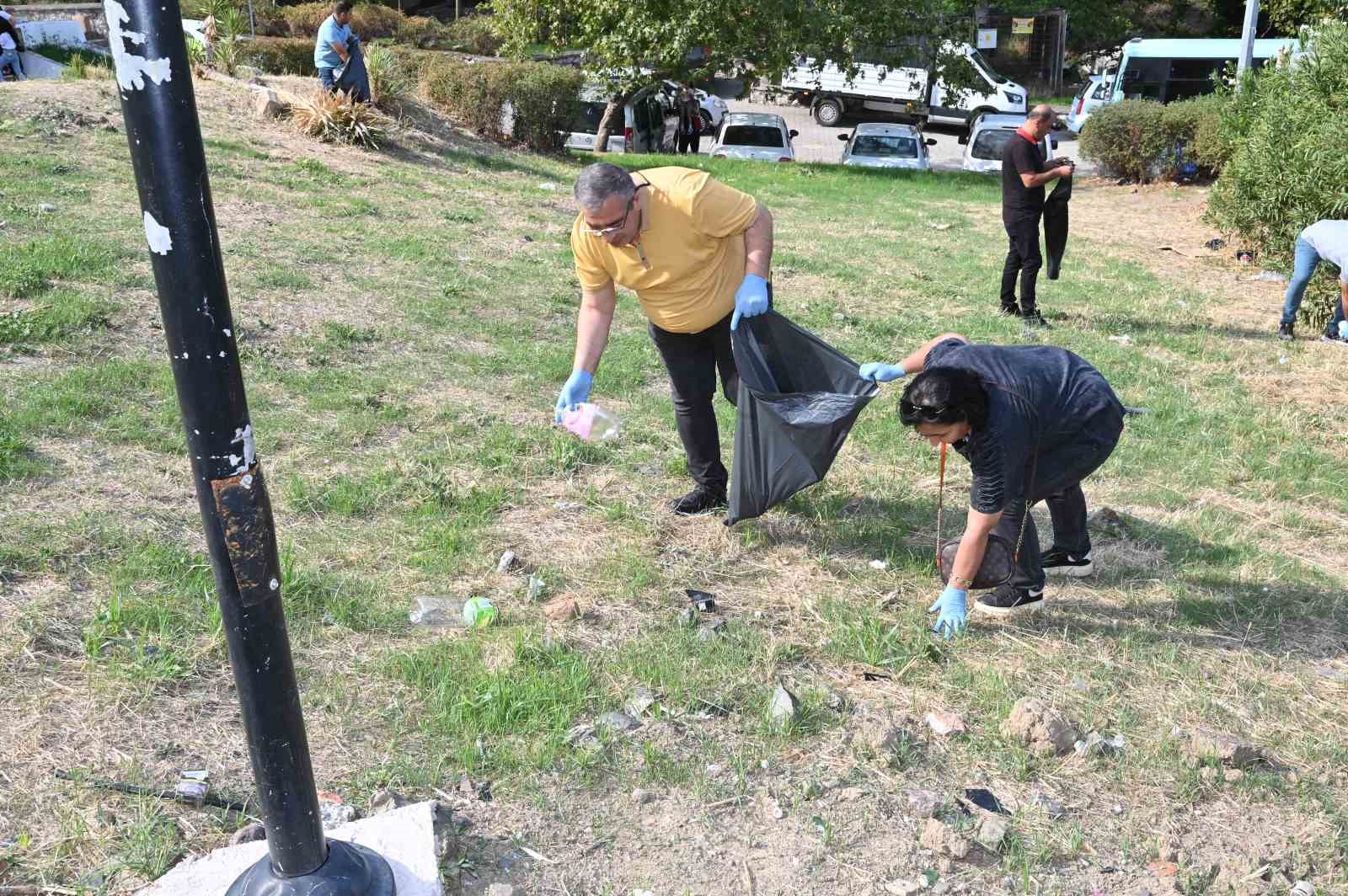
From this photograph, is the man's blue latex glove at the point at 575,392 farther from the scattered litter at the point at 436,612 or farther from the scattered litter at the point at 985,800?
the scattered litter at the point at 985,800

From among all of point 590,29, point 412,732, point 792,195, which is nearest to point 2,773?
point 412,732

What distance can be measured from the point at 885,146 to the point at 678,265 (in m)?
16.7

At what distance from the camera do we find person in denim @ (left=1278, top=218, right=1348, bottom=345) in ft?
25.6

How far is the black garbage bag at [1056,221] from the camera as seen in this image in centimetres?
841

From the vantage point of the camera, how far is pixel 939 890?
9.02 feet

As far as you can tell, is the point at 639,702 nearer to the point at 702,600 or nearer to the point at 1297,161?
the point at 702,600

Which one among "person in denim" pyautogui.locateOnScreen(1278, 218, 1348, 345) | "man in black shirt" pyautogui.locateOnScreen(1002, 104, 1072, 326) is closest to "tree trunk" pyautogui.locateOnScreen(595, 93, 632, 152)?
"man in black shirt" pyautogui.locateOnScreen(1002, 104, 1072, 326)

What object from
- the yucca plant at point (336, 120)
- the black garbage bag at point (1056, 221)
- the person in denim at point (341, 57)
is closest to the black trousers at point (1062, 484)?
the black garbage bag at point (1056, 221)

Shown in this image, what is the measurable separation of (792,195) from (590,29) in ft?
16.9

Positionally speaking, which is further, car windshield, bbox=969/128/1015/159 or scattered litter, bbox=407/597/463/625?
car windshield, bbox=969/128/1015/159

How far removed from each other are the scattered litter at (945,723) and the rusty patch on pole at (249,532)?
2.10m

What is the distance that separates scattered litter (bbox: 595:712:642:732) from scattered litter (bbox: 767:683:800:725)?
41cm

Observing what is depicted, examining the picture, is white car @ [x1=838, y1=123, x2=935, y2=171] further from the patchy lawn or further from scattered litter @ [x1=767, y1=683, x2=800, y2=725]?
scattered litter @ [x1=767, y1=683, x2=800, y2=725]

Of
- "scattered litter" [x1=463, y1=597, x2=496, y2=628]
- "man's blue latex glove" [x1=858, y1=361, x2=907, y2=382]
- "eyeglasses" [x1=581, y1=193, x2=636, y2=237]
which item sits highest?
"eyeglasses" [x1=581, y1=193, x2=636, y2=237]
